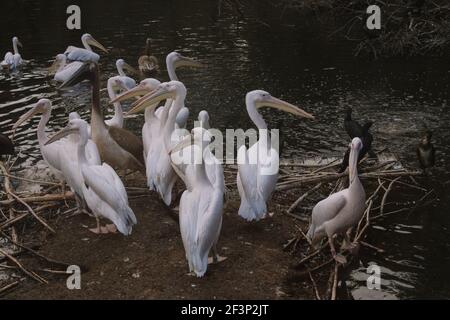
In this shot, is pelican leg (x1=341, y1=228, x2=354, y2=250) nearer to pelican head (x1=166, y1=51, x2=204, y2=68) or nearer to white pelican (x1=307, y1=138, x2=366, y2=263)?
white pelican (x1=307, y1=138, x2=366, y2=263)

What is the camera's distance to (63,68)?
12828mm

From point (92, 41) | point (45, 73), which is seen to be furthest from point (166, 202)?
point (92, 41)

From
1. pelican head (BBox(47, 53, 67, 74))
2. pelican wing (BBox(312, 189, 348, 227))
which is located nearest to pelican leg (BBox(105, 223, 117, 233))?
pelican wing (BBox(312, 189, 348, 227))

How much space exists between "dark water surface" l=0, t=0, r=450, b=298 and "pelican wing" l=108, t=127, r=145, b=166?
2507 mm

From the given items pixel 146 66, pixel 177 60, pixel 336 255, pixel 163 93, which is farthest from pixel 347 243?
pixel 146 66

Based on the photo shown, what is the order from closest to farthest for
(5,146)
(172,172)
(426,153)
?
(172,172) < (426,153) < (5,146)

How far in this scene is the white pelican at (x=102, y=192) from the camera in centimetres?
529

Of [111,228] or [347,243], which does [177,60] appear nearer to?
[111,228]

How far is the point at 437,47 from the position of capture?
13.0m

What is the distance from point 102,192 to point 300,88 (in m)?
7.06

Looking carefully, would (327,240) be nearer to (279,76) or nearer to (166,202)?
(166,202)

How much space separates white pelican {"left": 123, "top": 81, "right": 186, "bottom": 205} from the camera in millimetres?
5918

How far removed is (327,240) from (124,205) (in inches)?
81.9

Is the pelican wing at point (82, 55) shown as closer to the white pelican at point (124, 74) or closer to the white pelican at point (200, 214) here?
the white pelican at point (124, 74)
